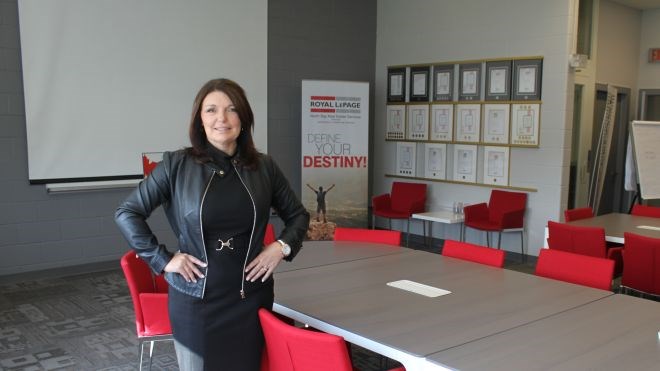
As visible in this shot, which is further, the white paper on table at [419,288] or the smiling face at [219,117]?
the white paper on table at [419,288]

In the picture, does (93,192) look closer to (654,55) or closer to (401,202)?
(401,202)

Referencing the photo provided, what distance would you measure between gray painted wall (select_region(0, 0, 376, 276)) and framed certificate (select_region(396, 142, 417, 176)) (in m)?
1.31

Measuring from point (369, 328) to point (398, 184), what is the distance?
228 inches

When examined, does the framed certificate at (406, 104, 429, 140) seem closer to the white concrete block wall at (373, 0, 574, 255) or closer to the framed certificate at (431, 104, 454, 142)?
the framed certificate at (431, 104, 454, 142)

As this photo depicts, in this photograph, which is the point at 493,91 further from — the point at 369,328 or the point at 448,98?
the point at 369,328

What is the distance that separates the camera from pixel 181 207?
79.1 inches

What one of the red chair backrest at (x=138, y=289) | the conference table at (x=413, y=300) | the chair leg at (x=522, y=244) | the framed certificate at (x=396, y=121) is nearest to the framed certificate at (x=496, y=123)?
the chair leg at (x=522, y=244)

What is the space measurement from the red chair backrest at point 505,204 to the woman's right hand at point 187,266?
5.08m

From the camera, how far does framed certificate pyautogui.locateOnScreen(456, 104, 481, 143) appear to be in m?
7.14

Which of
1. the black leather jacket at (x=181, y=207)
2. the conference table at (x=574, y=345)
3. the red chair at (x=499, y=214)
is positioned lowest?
the red chair at (x=499, y=214)

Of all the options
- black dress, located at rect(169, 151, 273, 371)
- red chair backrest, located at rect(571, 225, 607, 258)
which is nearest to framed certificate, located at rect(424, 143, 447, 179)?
red chair backrest, located at rect(571, 225, 607, 258)

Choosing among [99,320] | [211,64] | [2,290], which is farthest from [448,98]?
[2,290]

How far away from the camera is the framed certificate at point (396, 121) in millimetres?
8008

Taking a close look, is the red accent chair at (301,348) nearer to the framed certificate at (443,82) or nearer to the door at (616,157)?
the framed certificate at (443,82)
